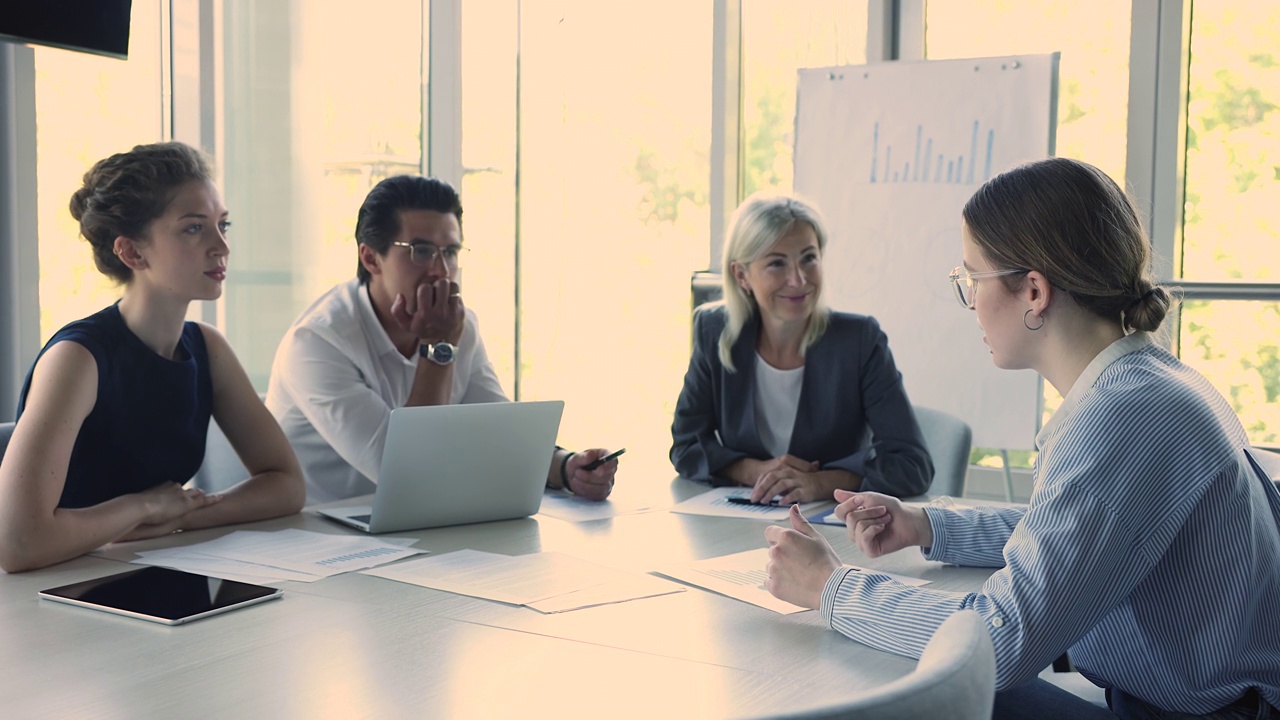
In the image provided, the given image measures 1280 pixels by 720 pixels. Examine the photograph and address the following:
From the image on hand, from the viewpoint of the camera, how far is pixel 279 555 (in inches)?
66.7

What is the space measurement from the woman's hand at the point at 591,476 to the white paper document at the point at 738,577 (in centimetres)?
52

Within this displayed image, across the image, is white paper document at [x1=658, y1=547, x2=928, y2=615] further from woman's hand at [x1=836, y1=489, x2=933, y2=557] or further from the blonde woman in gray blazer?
the blonde woman in gray blazer

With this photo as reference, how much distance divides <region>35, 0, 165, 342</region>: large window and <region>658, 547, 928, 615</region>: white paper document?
1.73 m

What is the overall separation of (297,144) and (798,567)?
8.73 ft

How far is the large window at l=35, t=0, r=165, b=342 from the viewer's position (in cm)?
278

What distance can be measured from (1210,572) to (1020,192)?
0.49 meters

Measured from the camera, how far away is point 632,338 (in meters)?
4.46

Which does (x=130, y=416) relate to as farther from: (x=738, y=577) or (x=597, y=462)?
(x=738, y=577)

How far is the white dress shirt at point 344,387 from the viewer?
Answer: 230 cm

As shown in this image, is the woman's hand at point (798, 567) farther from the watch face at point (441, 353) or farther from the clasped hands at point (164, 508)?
the watch face at point (441, 353)

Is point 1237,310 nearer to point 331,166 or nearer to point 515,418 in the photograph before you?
point 515,418

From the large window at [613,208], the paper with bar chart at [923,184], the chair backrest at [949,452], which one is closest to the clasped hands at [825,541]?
the chair backrest at [949,452]

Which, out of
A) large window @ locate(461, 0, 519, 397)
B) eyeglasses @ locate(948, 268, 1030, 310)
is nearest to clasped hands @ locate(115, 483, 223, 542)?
eyeglasses @ locate(948, 268, 1030, 310)

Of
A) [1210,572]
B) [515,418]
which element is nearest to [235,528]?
[515,418]
